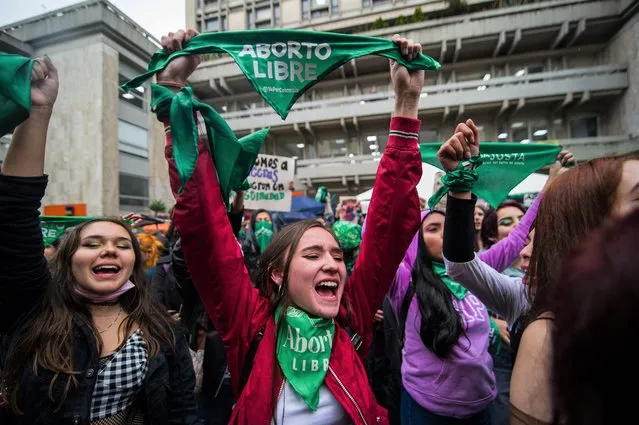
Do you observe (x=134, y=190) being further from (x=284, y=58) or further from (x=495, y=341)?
(x=495, y=341)

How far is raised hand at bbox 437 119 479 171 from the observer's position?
1339 mm

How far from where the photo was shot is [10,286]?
3.99 ft

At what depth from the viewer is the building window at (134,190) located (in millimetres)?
17531

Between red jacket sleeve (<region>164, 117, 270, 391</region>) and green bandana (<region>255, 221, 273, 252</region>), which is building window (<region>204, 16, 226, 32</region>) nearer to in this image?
green bandana (<region>255, 221, 273, 252</region>)

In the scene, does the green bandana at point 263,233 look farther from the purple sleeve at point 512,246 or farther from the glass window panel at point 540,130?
the glass window panel at point 540,130

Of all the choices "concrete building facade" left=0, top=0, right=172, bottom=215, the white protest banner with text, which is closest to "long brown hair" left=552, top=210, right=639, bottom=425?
the white protest banner with text

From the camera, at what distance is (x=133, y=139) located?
1838 centimetres

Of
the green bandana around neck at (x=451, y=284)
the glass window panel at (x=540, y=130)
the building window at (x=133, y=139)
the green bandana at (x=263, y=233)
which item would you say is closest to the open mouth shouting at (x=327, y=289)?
the green bandana around neck at (x=451, y=284)

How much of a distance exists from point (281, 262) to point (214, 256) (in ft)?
1.18

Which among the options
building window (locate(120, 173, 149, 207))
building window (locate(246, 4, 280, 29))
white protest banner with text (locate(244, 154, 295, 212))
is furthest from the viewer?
building window (locate(246, 4, 280, 29))

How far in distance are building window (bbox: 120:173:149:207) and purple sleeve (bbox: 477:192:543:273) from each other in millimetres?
19223

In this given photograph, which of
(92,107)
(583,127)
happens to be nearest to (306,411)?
(92,107)

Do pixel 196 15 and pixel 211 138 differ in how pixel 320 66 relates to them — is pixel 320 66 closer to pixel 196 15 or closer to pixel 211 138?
pixel 211 138

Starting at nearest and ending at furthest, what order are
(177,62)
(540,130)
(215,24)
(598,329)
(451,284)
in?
(598,329)
(177,62)
(451,284)
(540,130)
(215,24)
